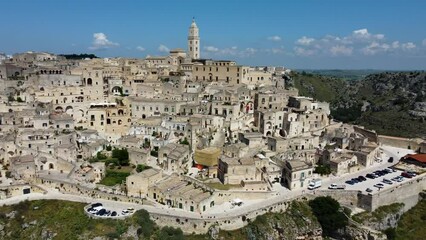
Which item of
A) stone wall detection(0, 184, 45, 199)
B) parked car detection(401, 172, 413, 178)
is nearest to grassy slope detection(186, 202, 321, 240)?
parked car detection(401, 172, 413, 178)

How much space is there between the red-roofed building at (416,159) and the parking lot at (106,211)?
39.2m

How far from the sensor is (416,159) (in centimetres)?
5362

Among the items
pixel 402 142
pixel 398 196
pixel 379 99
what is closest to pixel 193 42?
pixel 402 142

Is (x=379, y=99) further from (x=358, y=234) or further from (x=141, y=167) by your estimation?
(x=141, y=167)

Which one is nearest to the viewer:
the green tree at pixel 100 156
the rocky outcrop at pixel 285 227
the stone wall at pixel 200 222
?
the stone wall at pixel 200 222

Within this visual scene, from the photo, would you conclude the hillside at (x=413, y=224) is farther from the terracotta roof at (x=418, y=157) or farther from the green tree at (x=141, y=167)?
the green tree at (x=141, y=167)

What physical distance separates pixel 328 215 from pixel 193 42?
2400 inches

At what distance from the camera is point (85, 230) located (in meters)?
35.2

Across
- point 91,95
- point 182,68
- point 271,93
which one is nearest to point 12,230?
point 91,95

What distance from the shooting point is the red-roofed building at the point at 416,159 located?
53.2 meters

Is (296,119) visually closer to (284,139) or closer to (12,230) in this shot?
(284,139)

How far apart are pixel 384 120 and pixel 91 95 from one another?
7740 cm

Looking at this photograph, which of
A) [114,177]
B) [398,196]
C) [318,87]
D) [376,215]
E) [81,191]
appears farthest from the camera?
[318,87]

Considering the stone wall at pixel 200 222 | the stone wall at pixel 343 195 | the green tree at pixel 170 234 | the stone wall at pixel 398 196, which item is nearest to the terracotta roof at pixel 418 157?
the stone wall at pixel 398 196
